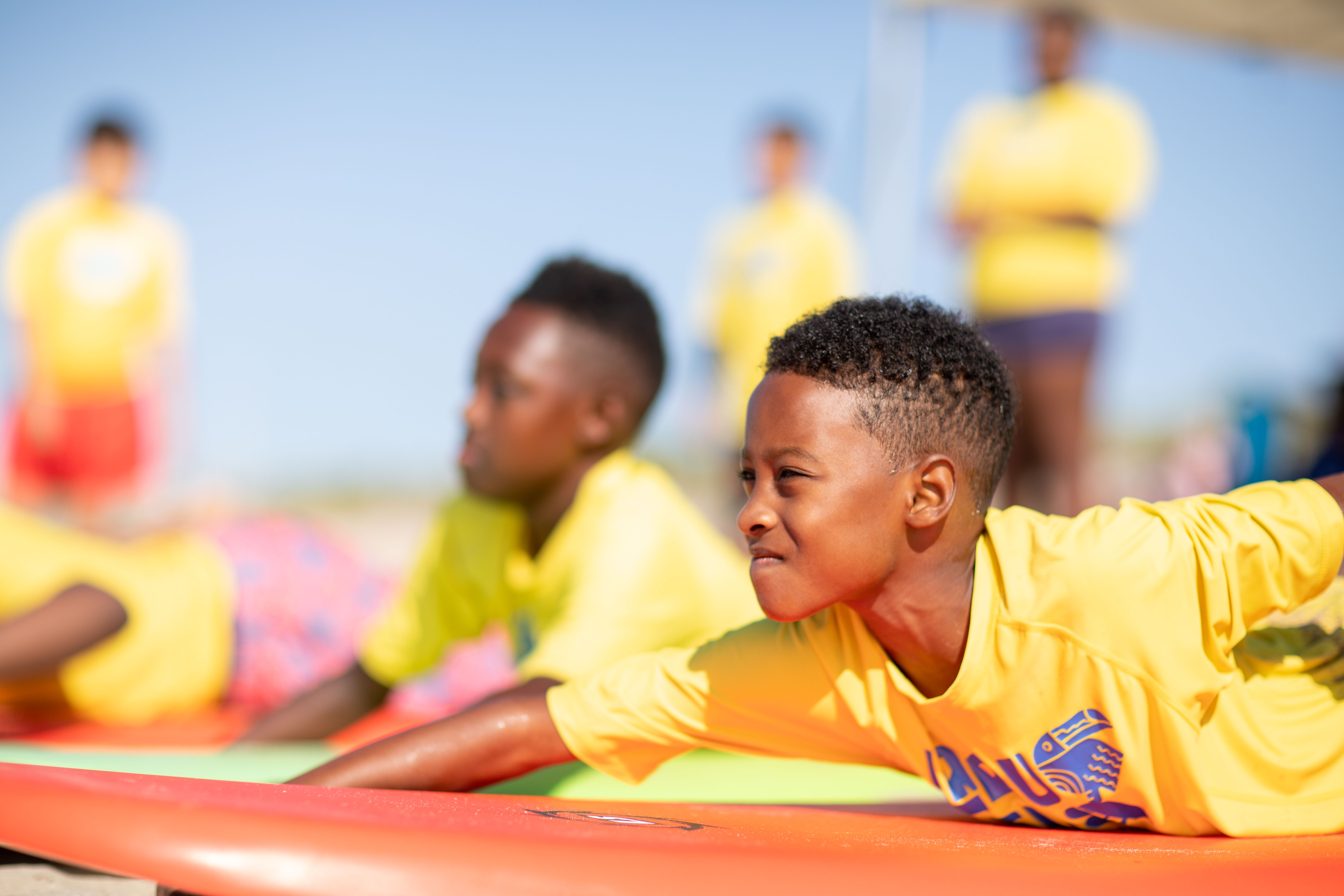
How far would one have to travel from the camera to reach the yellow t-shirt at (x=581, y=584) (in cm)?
191

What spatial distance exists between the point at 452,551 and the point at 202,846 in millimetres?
1339

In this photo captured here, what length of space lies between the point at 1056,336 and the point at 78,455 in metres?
3.94

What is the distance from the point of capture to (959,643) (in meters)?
1.36

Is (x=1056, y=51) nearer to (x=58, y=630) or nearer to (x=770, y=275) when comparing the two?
(x=770, y=275)

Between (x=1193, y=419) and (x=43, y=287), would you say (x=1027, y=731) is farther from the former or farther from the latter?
(x=1193, y=419)

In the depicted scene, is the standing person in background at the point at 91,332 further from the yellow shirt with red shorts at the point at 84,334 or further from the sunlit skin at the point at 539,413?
the sunlit skin at the point at 539,413

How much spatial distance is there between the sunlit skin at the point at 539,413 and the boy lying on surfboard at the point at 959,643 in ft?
2.24

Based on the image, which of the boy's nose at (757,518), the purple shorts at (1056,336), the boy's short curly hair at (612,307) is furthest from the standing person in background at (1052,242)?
the boy's nose at (757,518)

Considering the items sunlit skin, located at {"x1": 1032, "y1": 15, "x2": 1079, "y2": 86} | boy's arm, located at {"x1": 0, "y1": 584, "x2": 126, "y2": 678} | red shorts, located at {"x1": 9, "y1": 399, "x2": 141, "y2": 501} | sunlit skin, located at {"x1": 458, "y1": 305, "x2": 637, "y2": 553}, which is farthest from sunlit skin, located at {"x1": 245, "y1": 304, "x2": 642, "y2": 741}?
red shorts, located at {"x1": 9, "y1": 399, "x2": 141, "y2": 501}

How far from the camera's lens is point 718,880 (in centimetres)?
106

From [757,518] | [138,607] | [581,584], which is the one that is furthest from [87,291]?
[757,518]

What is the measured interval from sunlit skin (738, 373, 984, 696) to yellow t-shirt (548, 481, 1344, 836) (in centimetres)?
6

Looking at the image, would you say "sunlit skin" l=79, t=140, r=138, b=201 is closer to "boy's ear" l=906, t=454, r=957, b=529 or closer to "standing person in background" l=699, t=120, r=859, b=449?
"standing person in background" l=699, t=120, r=859, b=449

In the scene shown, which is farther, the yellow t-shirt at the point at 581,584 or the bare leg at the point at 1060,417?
the bare leg at the point at 1060,417
